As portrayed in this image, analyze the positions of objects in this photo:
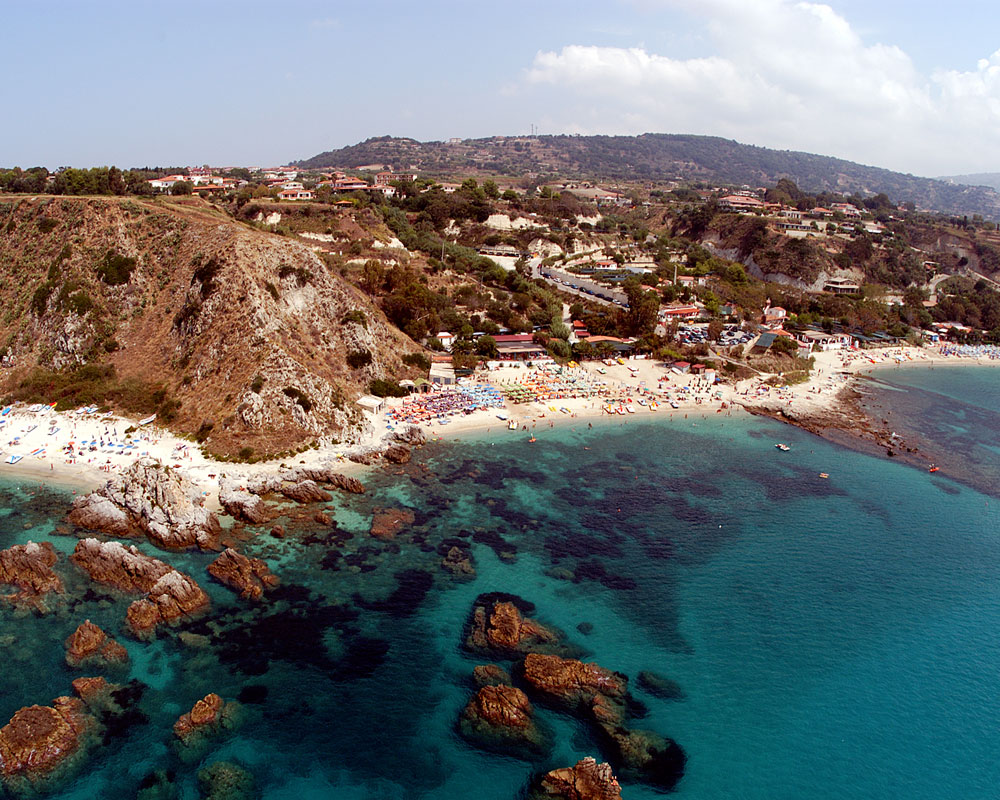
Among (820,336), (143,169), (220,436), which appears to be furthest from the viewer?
(143,169)

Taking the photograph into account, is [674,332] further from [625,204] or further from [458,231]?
[625,204]

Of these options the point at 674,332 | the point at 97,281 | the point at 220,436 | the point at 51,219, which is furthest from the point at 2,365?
the point at 674,332

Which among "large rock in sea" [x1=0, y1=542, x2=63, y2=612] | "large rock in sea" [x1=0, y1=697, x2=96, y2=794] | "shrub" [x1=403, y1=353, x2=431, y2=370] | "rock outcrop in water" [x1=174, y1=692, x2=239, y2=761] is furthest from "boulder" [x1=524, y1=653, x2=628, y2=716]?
"shrub" [x1=403, y1=353, x2=431, y2=370]

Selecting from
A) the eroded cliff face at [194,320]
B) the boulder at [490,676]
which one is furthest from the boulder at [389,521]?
the boulder at [490,676]

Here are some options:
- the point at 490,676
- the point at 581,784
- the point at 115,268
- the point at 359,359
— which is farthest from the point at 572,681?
the point at 115,268

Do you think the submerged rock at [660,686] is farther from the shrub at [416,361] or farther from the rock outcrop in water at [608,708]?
the shrub at [416,361]

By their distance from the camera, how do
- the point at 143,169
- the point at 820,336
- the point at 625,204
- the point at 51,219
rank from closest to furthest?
1. the point at 51,219
2. the point at 820,336
3. the point at 143,169
4. the point at 625,204

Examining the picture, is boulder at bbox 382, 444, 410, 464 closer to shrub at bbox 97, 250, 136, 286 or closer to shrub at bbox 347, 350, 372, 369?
shrub at bbox 347, 350, 372, 369

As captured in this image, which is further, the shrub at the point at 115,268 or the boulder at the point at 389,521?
the shrub at the point at 115,268
